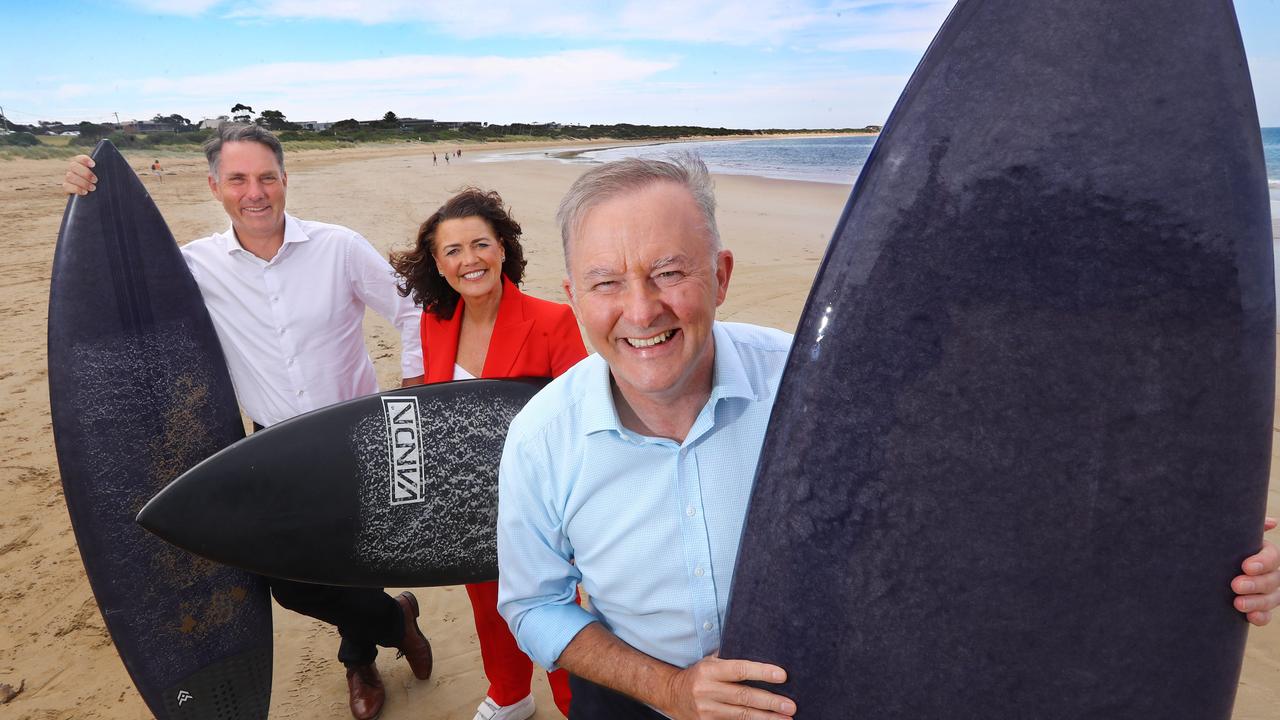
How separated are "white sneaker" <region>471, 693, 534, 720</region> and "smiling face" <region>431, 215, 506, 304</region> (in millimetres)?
1218

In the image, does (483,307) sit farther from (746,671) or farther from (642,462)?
(746,671)

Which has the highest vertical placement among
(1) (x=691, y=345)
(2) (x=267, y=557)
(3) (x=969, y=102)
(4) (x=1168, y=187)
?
(3) (x=969, y=102)

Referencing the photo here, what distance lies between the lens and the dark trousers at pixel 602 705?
138 cm

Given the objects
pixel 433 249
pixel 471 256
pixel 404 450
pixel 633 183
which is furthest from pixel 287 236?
pixel 633 183

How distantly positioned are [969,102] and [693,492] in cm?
70

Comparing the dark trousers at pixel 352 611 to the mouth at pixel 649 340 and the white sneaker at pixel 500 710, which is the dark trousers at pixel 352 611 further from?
the mouth at pixel 649 340

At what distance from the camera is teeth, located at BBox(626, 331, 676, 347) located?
1.21 m

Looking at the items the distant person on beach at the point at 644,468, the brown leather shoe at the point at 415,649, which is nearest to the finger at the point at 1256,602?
the distant person on beach at the point at 644,468

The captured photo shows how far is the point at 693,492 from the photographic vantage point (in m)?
1.26

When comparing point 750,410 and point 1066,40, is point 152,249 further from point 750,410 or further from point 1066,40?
point 1066,40

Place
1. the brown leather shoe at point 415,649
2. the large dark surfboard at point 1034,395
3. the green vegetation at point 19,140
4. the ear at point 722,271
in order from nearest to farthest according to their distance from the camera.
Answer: the large dark surfboard at point 1034,395 → the ear at point 722,271 → the brown leather shoe at point 415,649 → the green vegetation at point 19,140

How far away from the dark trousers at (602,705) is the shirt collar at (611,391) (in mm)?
497

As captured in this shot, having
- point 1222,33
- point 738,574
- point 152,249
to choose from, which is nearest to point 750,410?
point 738,574

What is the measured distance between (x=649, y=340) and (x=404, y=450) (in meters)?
1.34
